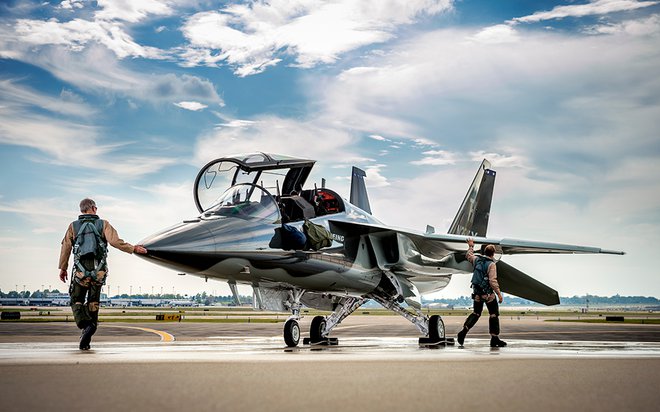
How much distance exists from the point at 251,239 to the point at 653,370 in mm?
6927

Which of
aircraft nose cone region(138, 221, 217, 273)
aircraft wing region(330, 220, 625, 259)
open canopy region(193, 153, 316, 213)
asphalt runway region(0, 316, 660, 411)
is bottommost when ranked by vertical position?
asphalt runway region(0, 316, 660, 411)

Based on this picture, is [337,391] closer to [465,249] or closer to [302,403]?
[302,403]

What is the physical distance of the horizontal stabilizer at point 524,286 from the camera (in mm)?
18594

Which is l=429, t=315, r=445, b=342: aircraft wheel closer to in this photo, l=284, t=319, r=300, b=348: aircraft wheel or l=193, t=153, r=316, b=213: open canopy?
l=284, t=319, r=300, b=348: aircraft wheel

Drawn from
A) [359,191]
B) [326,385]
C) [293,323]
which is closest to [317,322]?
[293,323]

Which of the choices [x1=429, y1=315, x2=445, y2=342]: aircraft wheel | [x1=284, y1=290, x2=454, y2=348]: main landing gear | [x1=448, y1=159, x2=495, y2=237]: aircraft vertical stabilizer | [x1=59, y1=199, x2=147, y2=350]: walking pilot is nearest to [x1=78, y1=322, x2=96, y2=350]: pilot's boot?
[x1=59, y1=199, x2=147, y2=350]: walking pilot

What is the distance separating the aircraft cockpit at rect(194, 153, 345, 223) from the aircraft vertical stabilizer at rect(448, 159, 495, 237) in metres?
7.37

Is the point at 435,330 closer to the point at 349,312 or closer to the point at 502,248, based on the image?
the point at 349,312

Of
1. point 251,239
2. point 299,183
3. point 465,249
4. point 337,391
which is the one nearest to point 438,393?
point 337,391

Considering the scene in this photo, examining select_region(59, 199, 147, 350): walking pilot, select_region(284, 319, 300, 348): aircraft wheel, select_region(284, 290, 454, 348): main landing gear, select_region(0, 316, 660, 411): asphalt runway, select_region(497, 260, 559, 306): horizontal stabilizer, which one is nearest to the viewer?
select_region(0, 316, 660, 411): asphalt runway

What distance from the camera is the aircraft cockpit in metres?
12.5

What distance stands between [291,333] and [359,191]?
21.6 ft

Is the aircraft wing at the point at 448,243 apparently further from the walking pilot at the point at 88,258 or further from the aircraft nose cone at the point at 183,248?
the walking pilot at the point at 88,258

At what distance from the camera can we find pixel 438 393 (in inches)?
193
